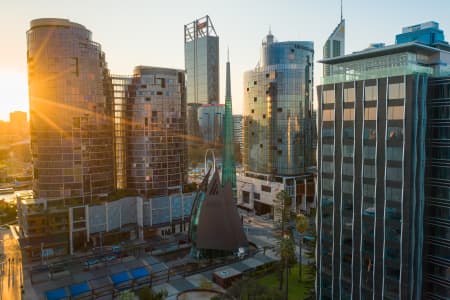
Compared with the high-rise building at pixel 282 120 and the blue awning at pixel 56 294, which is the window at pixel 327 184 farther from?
the high-rise building at pixel 282 120

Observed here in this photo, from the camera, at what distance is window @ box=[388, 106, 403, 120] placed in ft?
140

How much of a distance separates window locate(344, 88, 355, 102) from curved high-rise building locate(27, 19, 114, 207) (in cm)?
5803

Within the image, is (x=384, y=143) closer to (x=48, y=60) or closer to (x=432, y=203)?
(x=432, y=203)

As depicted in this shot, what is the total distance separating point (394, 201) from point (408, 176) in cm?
363

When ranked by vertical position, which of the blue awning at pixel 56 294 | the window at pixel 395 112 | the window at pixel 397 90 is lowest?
the blue awning at pixel 56 294

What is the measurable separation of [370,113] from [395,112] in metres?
3.26

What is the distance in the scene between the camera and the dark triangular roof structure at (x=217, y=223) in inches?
2805

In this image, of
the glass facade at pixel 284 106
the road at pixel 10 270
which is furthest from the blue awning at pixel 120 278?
the glass facade at pixel 284 106

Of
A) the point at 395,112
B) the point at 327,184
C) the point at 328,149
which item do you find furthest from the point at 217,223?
the point at 395,112

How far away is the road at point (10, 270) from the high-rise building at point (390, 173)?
52.0 m

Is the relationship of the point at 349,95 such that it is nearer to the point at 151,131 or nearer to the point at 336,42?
the point at 151,131

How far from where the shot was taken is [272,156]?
360 feet

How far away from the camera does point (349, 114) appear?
48.2 meters

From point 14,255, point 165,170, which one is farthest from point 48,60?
point 14,255
